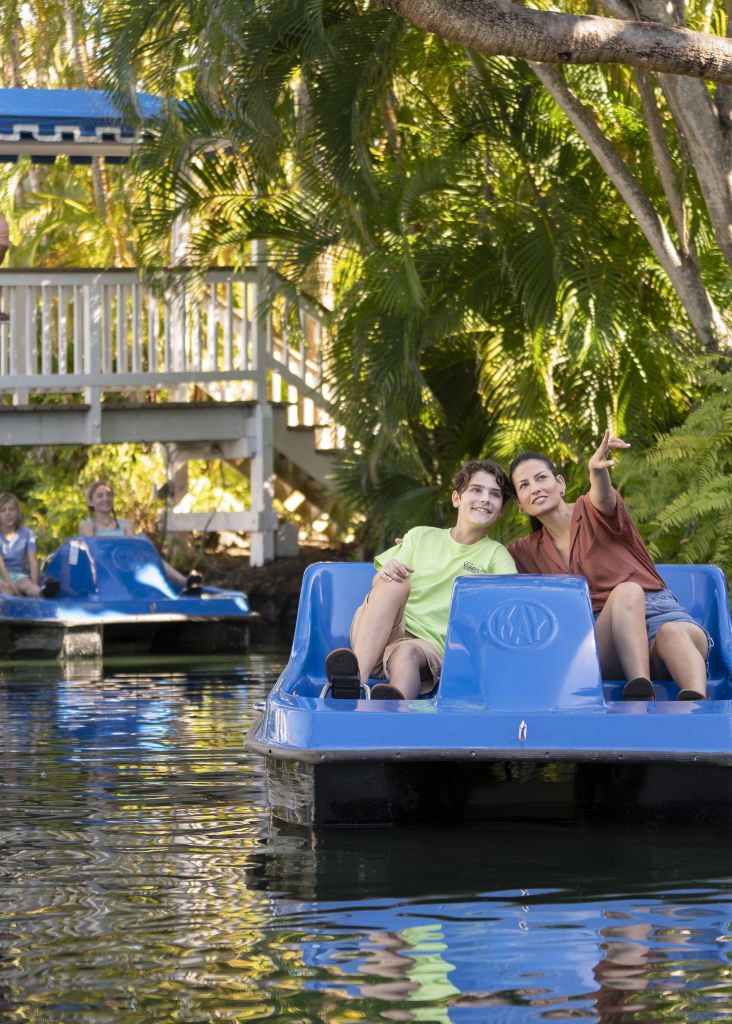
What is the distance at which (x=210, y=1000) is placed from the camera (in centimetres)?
354

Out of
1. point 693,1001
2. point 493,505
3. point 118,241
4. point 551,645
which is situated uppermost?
point 118,241

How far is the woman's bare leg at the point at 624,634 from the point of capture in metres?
5.83

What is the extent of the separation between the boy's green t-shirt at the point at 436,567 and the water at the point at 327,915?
32.0 inches

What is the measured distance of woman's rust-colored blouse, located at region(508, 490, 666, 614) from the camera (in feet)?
20.3

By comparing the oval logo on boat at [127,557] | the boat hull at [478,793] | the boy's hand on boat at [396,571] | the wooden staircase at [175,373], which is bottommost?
the boat hull at [478,793]

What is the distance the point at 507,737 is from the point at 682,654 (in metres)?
1.01

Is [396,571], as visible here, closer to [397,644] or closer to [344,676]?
[397,644]

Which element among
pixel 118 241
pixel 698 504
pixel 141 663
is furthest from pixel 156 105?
pixel 698 504

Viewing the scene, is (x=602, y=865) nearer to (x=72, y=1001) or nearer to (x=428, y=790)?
(x=428, y=790)

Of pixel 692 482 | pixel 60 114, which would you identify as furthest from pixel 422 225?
pixel 692 482

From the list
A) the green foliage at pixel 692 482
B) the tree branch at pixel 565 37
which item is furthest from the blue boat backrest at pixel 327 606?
the green foliage at pixel 692 482

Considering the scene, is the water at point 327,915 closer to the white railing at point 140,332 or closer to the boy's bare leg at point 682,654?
Result: the boy's bare leg at point 682,654

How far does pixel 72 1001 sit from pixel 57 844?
1732 mm

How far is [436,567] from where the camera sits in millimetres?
6254
